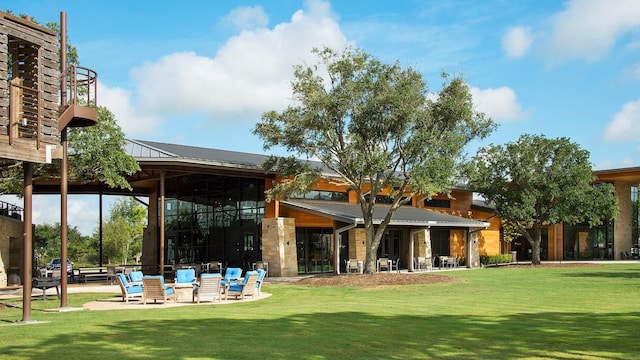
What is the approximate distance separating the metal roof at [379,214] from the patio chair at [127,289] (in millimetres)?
11560

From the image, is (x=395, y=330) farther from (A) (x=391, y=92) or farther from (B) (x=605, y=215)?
(B) (x=605, y=215)

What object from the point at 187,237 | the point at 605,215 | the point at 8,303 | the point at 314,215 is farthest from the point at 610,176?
the point at 8,303

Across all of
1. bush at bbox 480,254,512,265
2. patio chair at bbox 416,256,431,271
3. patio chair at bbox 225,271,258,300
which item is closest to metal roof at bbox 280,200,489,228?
patio chair at bbox 416,256,431,271

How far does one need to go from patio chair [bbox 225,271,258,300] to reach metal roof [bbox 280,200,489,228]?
996cm

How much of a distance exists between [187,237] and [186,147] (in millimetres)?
4910

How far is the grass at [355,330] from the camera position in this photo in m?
8.16

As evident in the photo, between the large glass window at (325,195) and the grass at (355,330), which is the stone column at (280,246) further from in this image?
the grass at (355,330)

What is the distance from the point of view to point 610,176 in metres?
43.4

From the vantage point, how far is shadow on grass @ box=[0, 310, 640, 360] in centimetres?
805

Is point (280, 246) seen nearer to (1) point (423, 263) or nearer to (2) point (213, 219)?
(2) point (213, 219)

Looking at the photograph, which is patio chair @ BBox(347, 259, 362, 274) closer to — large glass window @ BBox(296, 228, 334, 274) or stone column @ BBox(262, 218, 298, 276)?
large glass window @ BBox(296, 228, 334, 274)

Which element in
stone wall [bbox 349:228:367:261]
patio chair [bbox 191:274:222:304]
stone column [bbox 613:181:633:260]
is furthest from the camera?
stone column [bbox 613:181:633:260]

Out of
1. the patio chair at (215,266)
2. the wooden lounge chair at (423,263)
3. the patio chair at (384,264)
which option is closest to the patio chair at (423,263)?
the wooden lounge chair at (423,263)

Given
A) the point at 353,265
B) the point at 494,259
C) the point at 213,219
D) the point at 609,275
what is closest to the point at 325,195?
the point at 353,265
